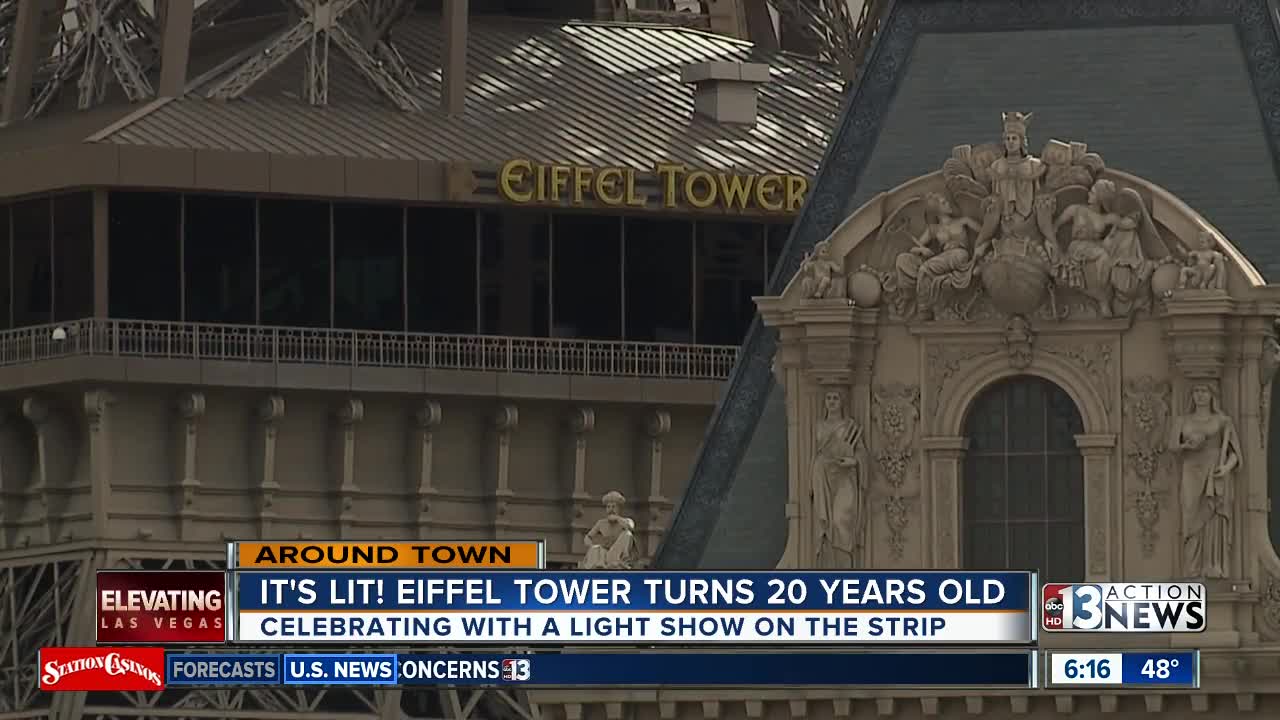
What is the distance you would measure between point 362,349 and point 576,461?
571cm

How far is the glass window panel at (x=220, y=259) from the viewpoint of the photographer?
158875mm

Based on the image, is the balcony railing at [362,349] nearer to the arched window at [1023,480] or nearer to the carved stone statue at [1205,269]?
the arched window at [1023,480]

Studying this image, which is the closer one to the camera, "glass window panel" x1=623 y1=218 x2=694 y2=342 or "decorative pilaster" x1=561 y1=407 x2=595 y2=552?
"decorative pilaster" x1=561 y1=407 x2=595 y2=552

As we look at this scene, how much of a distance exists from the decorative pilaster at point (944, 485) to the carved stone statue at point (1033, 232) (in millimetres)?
1980

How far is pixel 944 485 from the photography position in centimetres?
9225

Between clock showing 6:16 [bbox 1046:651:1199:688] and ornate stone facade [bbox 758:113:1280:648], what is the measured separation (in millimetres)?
676

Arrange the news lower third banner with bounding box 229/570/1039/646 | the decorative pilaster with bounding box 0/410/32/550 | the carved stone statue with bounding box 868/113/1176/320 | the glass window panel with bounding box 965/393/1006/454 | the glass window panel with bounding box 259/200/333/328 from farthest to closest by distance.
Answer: the glass window panel with bounding box 259/200/333/328
the decorative pilaster with bounding box 0/410/32/550
the glass window panel with bounding box 965/393/1006/454
the carved stone statue with bounding box 868/113/1176/320
the news lower third banner with bounding box 229/570/1039/646

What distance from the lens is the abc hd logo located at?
89250 millimetres

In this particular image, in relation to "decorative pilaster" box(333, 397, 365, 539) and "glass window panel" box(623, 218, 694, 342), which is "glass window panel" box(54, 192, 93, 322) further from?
"glass window panel" box(623, 218, 694, 342)

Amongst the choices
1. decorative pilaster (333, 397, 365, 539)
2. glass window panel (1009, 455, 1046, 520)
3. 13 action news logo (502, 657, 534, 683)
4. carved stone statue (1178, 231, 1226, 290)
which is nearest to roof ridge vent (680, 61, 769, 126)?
decorative pilaster (333, 397, 365, 539)

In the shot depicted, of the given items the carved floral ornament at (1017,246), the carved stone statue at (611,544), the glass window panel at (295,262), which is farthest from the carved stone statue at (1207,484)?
the glass window panel at (295,262)

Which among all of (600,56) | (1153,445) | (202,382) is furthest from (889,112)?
(600,56)

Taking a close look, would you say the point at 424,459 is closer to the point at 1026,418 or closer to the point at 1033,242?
the point at 1026,418

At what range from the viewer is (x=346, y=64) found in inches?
6511
